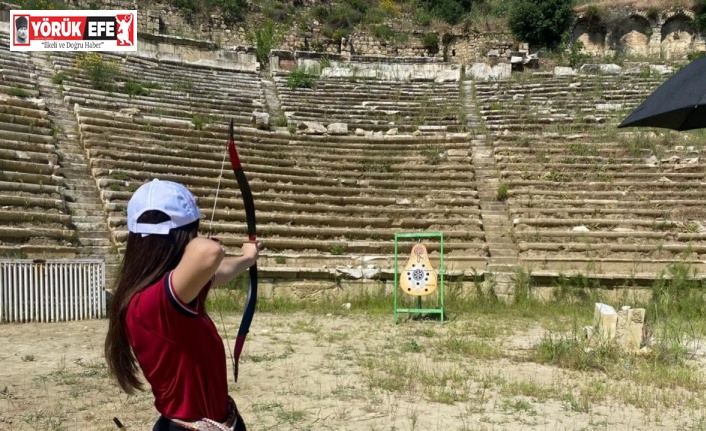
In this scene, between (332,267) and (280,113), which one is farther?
(280,113)

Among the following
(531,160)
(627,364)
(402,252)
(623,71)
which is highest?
(623,71)

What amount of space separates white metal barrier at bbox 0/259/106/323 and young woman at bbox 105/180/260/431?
24.5 feet

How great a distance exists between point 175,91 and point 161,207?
16.6 m

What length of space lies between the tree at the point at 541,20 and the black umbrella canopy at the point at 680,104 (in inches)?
1026

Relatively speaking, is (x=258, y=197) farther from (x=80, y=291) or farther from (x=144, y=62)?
(x=144, y=62)

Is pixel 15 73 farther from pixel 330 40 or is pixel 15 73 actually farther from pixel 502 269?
pixel 330 40

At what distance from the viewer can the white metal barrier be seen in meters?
8.55

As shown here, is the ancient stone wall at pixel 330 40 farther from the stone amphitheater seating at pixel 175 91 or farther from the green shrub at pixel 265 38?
the stone amphitheater seating at pixel 175 91

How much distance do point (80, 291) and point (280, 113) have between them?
9.96 m

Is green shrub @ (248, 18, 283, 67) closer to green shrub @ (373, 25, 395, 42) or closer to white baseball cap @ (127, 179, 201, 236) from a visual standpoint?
green shrub @ (373, 25, 395, 42)

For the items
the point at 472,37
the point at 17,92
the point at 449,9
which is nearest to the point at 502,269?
the point at 17,92

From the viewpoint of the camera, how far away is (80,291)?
8.99 meters

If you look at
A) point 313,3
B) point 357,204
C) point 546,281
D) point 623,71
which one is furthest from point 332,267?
point 313,3

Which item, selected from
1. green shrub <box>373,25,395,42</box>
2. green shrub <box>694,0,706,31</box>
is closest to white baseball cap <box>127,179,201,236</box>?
green shrub <box>373,25,395,42</box>
